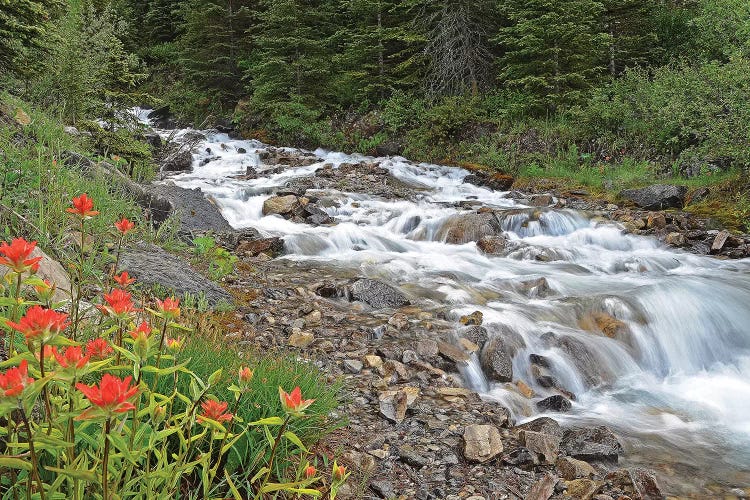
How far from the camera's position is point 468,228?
1051cm

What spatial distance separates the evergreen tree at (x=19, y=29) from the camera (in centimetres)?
753

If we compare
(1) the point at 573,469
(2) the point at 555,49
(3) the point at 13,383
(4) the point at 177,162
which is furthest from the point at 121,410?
(2) the point at 555,49

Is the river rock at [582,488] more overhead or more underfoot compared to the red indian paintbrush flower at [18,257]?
more underfoot

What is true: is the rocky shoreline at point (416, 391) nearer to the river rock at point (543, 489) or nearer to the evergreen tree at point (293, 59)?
the river rock at point (543, 489)

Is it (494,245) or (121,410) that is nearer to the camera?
(121,410)

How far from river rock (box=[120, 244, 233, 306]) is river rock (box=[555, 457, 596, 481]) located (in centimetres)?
326

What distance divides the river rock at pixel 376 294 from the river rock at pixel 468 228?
4.12 m

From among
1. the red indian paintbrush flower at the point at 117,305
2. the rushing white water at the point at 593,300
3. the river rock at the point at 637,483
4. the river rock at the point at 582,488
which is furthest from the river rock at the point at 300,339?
the red indian paintbrush flower at the point at 117,305

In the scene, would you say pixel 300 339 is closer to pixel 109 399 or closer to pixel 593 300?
pixel 109 399

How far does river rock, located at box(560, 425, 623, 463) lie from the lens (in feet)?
11.9

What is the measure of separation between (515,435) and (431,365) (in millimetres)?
1094

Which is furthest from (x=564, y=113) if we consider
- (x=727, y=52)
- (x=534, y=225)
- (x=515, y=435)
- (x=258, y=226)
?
(x=515, y=435)

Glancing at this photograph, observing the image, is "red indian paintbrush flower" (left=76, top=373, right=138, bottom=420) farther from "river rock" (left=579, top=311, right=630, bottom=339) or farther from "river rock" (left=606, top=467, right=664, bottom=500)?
"river rock" (left=579, top=311, right=630, bottom=339)

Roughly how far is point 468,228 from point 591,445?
23.2 feet
